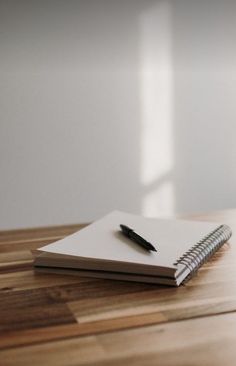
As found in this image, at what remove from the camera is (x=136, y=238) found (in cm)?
87

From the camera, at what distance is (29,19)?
222 centimetres

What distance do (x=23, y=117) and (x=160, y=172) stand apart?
2.35 feet

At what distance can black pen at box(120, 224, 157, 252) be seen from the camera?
2.74 ft

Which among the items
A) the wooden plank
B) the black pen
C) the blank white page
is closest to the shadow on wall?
the blank white page

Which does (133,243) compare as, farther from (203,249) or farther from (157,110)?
(157,110)

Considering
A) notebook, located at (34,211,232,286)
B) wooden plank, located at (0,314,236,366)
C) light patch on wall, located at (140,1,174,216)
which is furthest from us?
light patch on wall, located at (140,1,174,216)

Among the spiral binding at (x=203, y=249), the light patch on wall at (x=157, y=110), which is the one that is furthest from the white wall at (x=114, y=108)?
the spiral binding at (x=203, y=249)

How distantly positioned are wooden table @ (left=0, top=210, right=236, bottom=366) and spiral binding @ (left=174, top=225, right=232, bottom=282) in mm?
17

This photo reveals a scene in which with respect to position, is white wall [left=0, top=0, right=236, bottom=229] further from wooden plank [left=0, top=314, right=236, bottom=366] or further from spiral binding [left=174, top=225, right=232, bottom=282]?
wooden plank [left=0, top=314, right=236, bottom=366]

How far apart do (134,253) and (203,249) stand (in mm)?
124

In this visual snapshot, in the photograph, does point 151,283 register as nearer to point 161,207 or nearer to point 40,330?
point 40,330

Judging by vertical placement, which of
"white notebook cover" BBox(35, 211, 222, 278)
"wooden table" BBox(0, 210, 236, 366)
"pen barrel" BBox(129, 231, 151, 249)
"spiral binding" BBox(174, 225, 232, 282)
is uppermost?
"pen barrel" BBox(129, 231, 151, 249)

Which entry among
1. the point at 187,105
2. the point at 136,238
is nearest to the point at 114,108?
the point at 187,105

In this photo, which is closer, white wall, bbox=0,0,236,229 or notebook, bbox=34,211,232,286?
notebook, bbox=34,211,232,286
